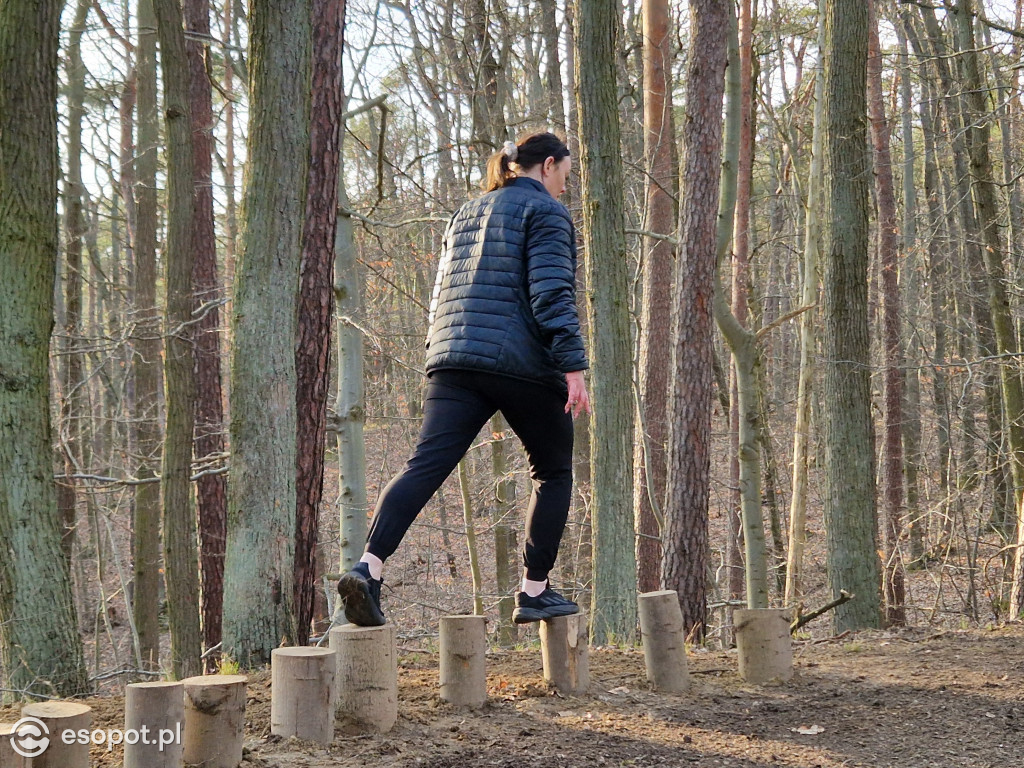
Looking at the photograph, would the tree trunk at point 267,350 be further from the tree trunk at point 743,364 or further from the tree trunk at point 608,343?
the tree trunk at point 743,364

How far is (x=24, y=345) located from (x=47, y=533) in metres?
0.99

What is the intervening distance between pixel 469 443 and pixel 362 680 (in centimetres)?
104

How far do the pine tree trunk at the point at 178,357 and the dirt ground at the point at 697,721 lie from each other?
4.31m

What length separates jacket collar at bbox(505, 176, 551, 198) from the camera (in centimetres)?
416

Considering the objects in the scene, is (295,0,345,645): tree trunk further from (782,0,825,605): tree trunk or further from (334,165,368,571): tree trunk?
(782,0,825,605): tree trunk

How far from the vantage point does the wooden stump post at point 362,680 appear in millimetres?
3588

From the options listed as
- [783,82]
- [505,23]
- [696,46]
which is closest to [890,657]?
[696,46]

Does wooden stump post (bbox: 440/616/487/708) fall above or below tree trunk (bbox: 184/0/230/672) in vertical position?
below

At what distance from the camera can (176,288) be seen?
9.06 meters

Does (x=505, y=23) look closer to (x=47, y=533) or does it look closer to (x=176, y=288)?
(x=176, y=288)

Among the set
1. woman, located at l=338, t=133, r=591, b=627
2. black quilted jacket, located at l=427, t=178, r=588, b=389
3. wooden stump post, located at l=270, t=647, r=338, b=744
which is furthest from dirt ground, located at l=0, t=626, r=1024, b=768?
black quilted jacket, located at l=427, t=178, r=588, b=389

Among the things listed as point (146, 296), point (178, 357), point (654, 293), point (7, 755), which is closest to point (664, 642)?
point (7, 755)

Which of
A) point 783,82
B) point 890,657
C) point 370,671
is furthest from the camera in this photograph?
point 783,82

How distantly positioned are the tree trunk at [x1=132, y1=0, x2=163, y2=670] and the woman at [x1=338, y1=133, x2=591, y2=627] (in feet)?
23.2
